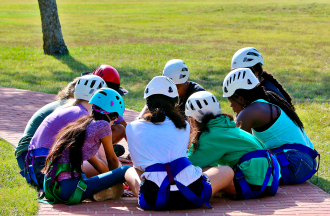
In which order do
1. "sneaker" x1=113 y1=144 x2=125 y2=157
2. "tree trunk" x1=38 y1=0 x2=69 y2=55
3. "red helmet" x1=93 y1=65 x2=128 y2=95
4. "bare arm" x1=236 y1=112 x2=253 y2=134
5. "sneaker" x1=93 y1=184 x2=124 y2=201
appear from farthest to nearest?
"tree trunk" x1=38 y1=0 x2=69 y2=55
"sneaker" x1=113 y1=144 x2=125 y2=157
"red helmet" x1=93 y1=65 x2=128 y2=95
"bare arm" x1=236 y1=112 x2=253 y2=134
"sneaker" x1=93 y1=184 x2=124 y2=201

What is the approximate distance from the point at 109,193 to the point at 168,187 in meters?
0.87

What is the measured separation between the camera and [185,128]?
12.6 feet

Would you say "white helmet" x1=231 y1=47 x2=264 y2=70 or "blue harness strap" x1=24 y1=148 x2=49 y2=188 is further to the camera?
"white helmet" x1=231 y1=47 x2=264 y2=70

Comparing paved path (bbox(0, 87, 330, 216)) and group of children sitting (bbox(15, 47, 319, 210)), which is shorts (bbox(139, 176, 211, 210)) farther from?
paved path (bbox(0, 87, 330, 216))

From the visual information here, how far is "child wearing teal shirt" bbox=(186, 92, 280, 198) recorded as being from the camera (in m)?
4.07

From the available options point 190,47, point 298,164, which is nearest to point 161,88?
point 298,164

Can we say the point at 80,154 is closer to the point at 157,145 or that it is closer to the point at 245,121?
the point at 157,145

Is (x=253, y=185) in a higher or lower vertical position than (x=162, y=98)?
lower

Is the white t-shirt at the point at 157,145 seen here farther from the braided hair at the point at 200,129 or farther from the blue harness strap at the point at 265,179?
the blue harness strap at the point at 265,179

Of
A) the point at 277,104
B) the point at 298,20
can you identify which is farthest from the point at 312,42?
the point at 277,104

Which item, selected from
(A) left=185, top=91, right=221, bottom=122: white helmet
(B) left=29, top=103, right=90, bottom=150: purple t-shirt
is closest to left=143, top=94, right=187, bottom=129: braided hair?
(A) left=185, top=91, right=221, bottom=122: white helmet

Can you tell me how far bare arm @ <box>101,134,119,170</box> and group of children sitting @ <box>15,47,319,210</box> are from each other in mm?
11

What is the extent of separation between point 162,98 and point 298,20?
91.3ft

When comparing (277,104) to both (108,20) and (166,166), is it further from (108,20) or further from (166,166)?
(108,20)
